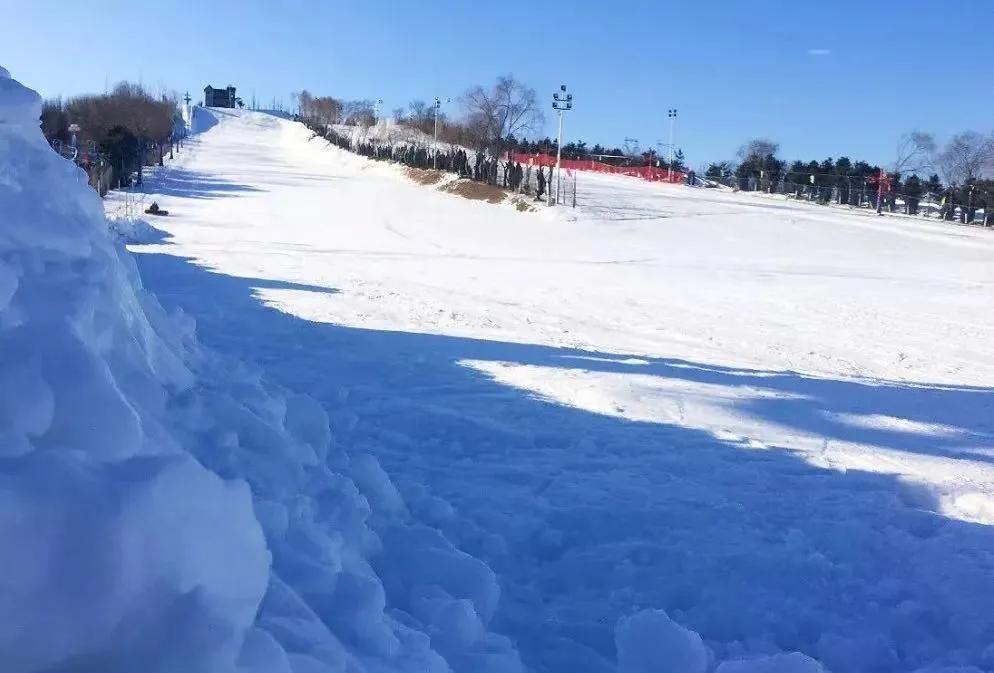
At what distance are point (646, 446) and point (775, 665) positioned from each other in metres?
2.74

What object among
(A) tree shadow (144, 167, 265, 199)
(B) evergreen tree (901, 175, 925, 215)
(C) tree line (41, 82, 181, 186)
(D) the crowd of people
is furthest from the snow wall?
(B) evergreen tree (901, 175, 925, 215)

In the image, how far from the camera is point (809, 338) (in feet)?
33.1

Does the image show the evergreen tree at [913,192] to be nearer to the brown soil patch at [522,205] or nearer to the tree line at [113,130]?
the brown soil patch at [522,205]

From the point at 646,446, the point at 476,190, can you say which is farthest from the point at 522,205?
the point at 646,446

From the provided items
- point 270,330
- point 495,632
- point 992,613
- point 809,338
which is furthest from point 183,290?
point 992,613

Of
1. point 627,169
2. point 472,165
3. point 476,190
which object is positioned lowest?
point 476,190

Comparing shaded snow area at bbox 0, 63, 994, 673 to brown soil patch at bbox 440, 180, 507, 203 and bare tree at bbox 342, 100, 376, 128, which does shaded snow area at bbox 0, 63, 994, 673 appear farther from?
bare tree at bbox 342, 100, 376, 128

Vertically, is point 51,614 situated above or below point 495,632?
above

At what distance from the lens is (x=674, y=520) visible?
14.9ft

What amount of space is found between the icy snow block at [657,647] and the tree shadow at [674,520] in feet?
0.51

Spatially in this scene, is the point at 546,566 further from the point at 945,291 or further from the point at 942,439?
the point at 945,291

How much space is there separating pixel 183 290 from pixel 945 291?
521 inches

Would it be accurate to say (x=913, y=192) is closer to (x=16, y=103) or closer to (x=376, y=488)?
(x=376, y=488)

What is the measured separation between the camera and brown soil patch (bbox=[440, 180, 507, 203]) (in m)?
31.5
